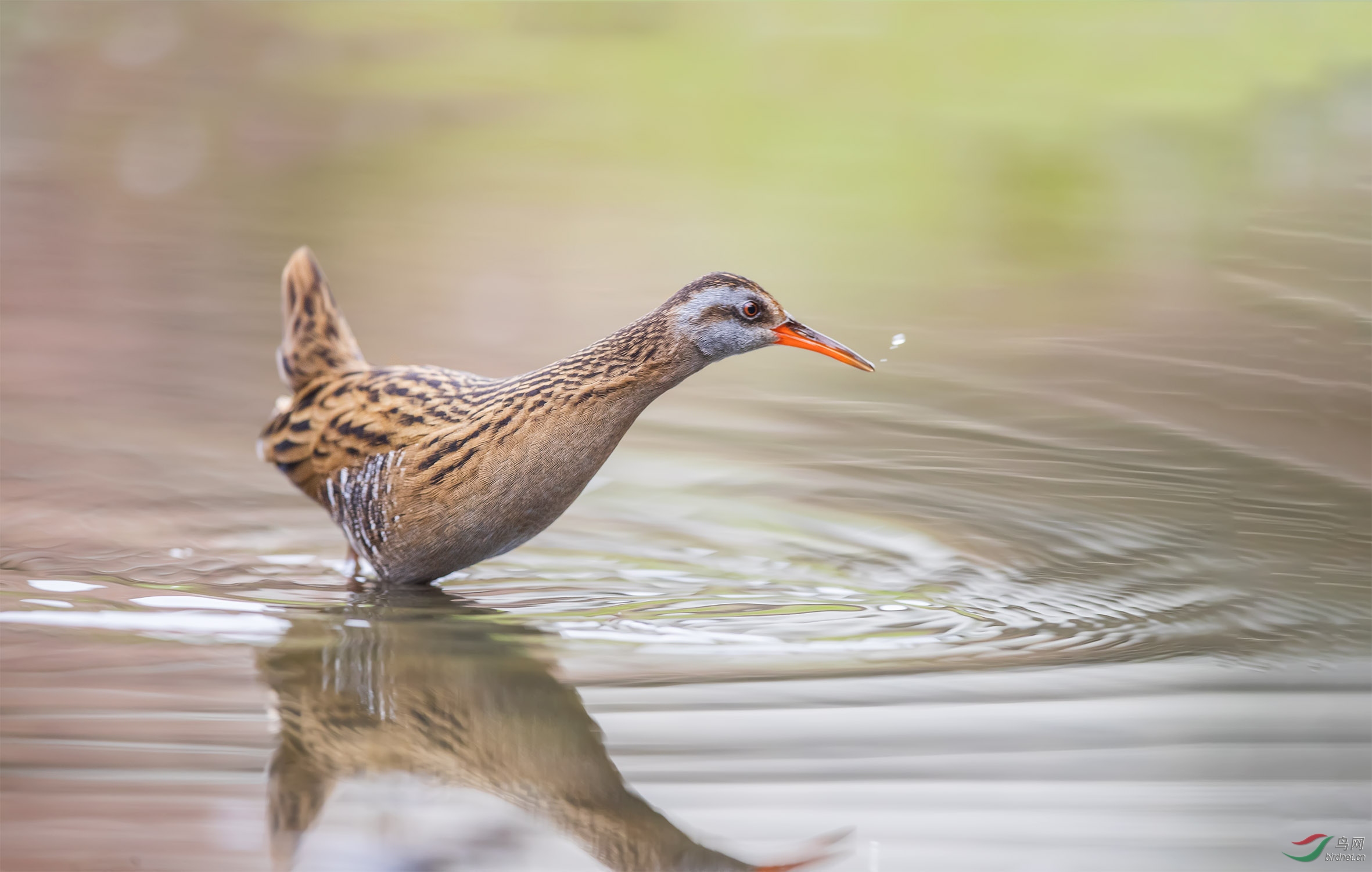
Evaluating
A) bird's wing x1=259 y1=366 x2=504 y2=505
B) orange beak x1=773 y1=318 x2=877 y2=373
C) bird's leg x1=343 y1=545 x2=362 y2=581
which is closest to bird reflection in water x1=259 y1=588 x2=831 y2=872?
bird's leg x1=343 y1=545 x2=362 y2=581

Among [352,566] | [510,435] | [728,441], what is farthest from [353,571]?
[728,441]

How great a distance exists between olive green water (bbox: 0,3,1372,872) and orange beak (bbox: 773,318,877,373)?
2.27 feet

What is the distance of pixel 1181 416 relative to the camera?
6.87 meters

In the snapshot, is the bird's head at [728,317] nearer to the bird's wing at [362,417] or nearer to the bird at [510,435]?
the bird at [510,435]

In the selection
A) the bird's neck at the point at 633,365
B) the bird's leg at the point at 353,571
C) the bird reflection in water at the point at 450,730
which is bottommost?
the bird reflection in water at the point at 450,730

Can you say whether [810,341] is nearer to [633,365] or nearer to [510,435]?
[633,365]

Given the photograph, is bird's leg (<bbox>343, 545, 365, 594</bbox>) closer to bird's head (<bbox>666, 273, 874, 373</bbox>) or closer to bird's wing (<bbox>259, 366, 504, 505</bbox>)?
bird's wing (<bbox>259, 366, 504, 505</bbox>)

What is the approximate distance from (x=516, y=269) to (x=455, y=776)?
5.74 metres

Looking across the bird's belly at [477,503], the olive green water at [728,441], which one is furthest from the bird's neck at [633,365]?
the olive green water at [728,441]

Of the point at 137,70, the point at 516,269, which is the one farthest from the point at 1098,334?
the point at 137,70

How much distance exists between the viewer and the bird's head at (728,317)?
15.3ft

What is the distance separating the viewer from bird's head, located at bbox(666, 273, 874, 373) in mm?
4664

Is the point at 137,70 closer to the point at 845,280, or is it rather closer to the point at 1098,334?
the point at 845,280

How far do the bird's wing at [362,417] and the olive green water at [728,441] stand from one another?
295 mm
